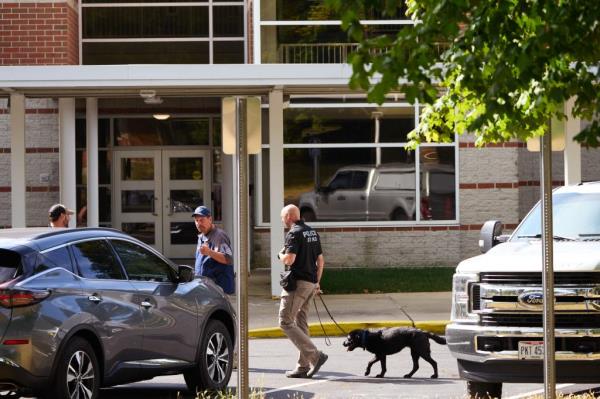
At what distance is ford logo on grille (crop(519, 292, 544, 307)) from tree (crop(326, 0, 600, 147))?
3063 millimetres

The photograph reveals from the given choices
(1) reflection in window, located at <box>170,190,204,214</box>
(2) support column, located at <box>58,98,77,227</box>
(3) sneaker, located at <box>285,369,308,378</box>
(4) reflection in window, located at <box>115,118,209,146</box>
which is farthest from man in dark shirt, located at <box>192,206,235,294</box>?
(1) reflection in window, located at <box>170,190,204,214</box>

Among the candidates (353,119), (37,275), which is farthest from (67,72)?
(37,275)

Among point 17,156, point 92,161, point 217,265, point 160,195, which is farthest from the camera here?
point 160,195

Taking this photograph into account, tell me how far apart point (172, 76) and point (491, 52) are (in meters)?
13.3

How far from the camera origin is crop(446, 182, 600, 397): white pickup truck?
10.1 metres

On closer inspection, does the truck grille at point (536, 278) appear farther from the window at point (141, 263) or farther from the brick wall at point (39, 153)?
the brick wall at point (39, 153)

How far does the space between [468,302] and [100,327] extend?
301 cm

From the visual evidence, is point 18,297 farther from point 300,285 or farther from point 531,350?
point 300,285

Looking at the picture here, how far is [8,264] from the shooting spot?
32.5 feet

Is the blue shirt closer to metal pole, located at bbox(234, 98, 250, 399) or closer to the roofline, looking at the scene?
metal pole, located at bbox(234, 98, 250, 399)

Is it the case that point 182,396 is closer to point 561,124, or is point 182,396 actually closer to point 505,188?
point 561,124

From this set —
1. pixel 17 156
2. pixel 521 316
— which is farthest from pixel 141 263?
pixel 17 156

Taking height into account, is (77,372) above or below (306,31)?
below

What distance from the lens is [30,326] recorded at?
31.5ft
